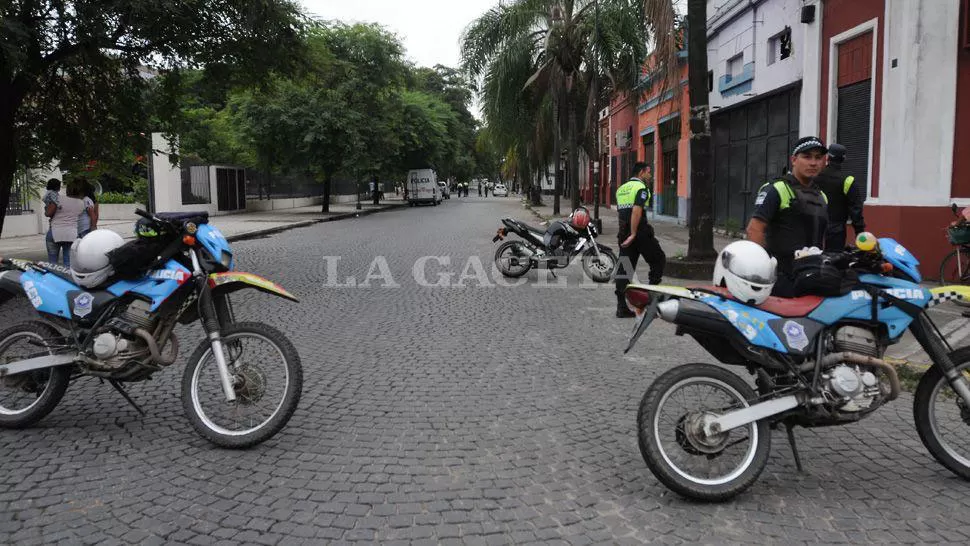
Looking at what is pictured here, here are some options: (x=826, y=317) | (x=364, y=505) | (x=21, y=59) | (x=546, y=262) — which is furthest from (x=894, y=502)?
(x=21, y=59)

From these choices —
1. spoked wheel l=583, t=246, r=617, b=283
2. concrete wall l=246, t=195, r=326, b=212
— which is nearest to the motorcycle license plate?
spoked wheel l=583, t=246, r=617, b=283

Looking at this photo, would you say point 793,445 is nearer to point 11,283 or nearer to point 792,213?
point 792,213

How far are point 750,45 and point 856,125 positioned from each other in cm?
610

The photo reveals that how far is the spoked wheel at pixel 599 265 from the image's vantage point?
1168 cm

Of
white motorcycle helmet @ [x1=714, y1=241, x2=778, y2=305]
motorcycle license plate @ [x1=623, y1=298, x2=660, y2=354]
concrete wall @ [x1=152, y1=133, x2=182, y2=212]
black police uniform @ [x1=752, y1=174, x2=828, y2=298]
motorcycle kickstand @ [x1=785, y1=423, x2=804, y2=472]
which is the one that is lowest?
motorcycle kickstand @ [x1=785, y1=423, x2=804, y2=472]

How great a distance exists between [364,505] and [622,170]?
3192 cm

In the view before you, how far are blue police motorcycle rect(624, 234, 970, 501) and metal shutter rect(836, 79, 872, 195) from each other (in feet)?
30.3

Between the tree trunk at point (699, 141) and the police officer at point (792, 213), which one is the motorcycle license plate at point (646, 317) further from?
the tree trunk at point (699, 141)

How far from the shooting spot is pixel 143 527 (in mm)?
3361

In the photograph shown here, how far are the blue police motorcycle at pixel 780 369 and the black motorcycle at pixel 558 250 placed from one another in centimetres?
794

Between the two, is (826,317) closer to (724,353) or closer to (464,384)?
(724,353)

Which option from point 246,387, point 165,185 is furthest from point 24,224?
point 246,387

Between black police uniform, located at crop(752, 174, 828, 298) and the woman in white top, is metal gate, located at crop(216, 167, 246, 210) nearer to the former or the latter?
the woman in white top

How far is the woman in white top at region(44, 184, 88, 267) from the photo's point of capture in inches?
438
